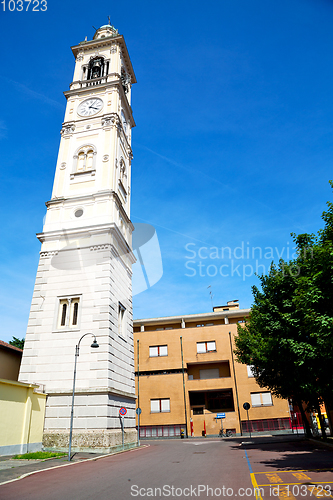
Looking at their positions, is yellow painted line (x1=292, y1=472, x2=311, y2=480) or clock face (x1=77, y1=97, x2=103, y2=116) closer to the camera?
yellow painted line (x1=292, y1=472, x2=311, y2=480)

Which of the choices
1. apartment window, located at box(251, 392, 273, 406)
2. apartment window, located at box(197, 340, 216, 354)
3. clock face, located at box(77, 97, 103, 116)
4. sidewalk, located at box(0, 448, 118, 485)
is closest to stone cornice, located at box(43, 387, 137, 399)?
sidewalk, located at box(0, 448, 118, 485)

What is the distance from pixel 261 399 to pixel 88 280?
99.7 ft

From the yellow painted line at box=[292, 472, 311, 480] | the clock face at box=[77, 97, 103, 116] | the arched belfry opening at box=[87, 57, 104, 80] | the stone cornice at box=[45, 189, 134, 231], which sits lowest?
the yellow painted line at box=[292, 472, 311, 480]

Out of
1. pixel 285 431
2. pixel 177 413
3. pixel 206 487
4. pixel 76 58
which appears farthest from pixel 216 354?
pixel 76 58

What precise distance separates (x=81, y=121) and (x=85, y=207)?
1008 centimetres

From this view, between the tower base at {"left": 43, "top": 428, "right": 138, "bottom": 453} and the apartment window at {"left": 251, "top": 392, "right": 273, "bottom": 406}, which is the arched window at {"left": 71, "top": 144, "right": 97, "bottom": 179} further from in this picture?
the apartment window at {"left": 251, "top": 392, "right": 273, "bottom": 406}

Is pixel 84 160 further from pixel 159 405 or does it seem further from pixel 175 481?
pixel 159 405

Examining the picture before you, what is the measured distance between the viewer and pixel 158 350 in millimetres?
45281

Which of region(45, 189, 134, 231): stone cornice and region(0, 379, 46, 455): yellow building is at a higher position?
region(45, 189, 134, 231): stone cornice

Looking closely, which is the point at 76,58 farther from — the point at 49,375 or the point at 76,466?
the point at 76,466

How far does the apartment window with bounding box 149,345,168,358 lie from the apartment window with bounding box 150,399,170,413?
5766mm

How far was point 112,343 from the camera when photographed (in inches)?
830

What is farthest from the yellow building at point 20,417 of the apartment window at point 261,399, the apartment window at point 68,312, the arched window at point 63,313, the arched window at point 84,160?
the apartment window at point 261,399

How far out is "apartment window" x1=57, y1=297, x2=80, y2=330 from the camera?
2192 centimetres
